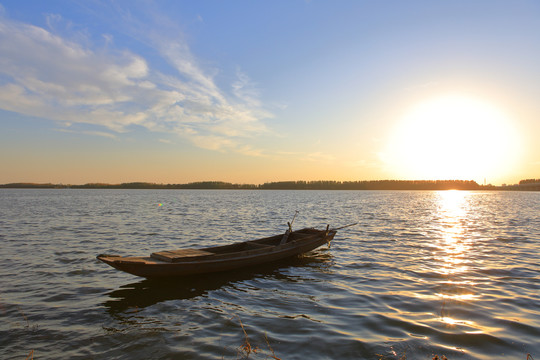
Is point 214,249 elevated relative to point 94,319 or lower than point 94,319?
elevated

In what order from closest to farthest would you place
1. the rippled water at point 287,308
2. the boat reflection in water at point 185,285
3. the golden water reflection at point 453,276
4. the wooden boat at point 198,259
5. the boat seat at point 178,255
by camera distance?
1. the rippled water at point 287,308
2. the golden water reflection at point 453,276
3. the boat reflection in water at point 185,285
4. the wooden boat at point 198,259
5. the boat seat at point 178,255

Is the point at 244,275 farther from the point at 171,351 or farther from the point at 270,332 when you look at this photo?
the point at 171,351

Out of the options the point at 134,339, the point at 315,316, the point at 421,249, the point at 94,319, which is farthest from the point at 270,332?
the point at 421,249

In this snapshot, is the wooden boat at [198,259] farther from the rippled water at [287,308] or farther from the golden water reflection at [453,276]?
the golden water reflection at [453,276]

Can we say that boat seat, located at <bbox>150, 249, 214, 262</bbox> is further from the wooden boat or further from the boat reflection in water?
the boat reflection in water

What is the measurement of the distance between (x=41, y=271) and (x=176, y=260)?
6.96m

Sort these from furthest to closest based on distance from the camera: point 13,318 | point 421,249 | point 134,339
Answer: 1. point 421,249
2. point 13,318
3. point 134,339

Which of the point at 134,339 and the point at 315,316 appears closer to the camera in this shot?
the point at 134,339

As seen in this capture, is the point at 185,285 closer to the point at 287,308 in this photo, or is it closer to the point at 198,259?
the point at 198,259

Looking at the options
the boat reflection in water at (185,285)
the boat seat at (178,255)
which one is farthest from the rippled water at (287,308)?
the boat seat at (178,255)

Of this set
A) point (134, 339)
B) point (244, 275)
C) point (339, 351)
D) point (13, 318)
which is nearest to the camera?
point (339, 351)

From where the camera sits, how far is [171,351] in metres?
7.63

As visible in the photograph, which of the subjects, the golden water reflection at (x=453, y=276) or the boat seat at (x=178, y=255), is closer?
the golden water reflection at (x=453, y=276)

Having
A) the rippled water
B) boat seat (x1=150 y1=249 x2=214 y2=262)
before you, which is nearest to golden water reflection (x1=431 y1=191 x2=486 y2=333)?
the rippled water
